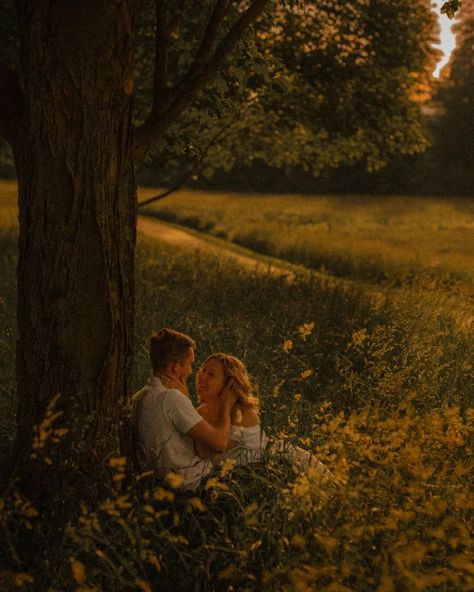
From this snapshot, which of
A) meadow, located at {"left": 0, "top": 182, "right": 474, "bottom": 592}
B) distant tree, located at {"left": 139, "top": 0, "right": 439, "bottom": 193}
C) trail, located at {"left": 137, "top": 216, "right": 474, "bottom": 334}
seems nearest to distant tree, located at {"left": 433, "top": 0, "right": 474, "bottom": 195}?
trail, located at {"left": 137, "top": 216, "right": 474, "bottom": 334}

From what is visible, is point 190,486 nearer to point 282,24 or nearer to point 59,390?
point 59,390

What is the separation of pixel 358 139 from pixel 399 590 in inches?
443

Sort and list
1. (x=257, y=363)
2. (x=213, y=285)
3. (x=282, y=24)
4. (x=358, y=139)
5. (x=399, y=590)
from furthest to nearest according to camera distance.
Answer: (x=358, y=139) < (x=282, y=24) < (x=213, y=285) < (x=257, y=363) < (x=399, y=590)

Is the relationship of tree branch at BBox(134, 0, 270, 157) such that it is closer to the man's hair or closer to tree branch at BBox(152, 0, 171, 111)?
tree branch at BBox(152, 0, 171, 111)

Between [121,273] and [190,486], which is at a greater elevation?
[121,273]

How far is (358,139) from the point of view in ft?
46.2

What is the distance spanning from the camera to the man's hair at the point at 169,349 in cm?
496

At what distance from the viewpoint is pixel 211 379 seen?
516 cm

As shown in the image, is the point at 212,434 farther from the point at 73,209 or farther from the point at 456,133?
the point at 456,133

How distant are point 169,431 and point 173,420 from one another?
71mm

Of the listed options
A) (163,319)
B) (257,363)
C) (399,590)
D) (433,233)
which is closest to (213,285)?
(163,319)

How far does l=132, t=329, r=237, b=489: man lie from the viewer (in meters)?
4.78

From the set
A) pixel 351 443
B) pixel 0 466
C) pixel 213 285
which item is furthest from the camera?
pixel 213 285

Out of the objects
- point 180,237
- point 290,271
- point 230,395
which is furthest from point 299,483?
point 180,237
